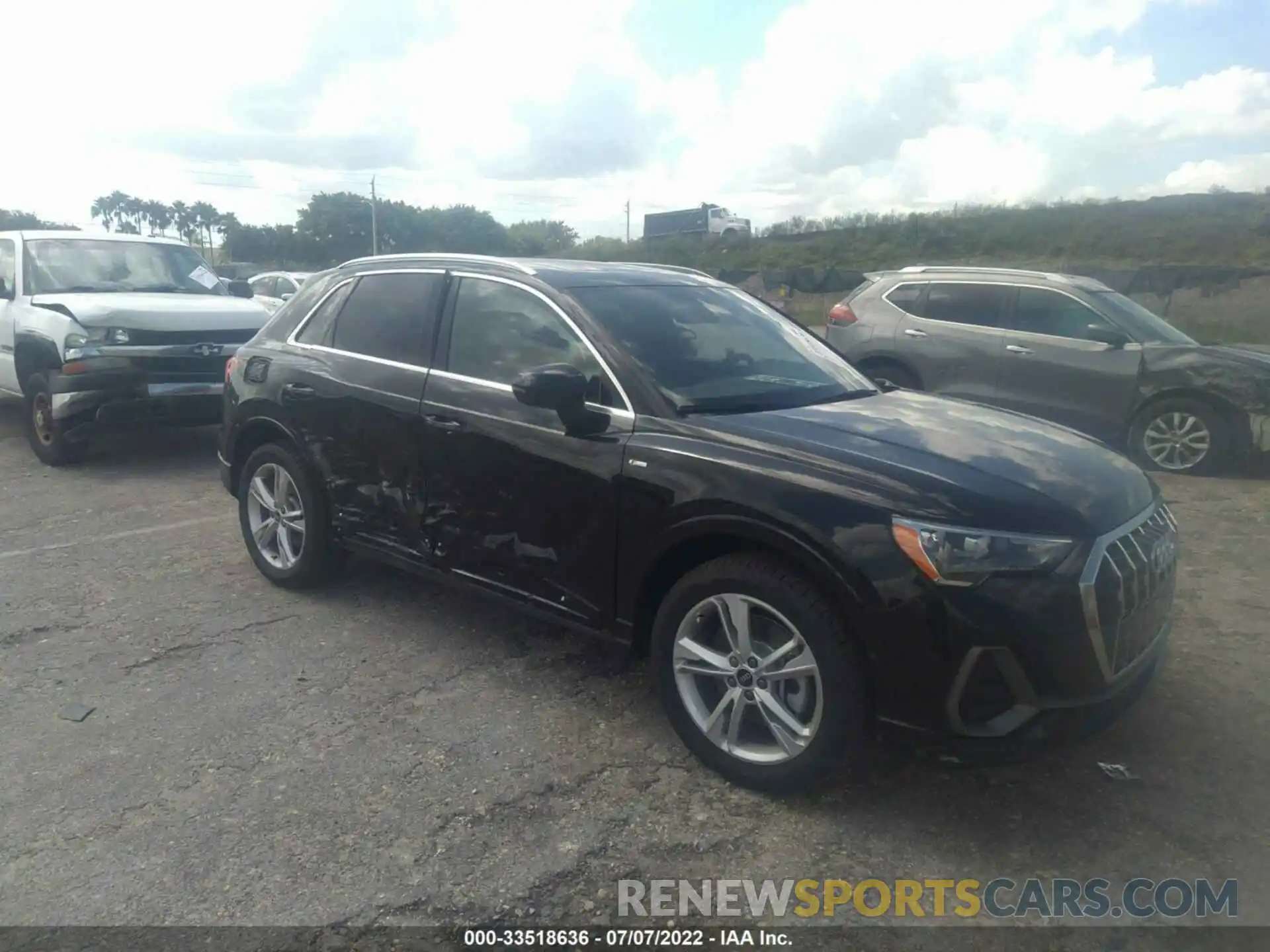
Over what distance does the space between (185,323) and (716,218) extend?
128 ft

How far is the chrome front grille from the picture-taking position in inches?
112

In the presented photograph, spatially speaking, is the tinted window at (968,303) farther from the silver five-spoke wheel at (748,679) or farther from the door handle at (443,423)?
the silver five-spoke wheel at (748,679)

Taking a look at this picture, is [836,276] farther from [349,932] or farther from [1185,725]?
[349,932]

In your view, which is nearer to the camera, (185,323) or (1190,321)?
(185,323)

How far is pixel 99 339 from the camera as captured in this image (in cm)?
787

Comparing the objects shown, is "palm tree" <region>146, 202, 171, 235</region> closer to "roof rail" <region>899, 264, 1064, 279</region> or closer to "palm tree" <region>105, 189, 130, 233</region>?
"palm tree" <region>105, 189, 130, 233</region>

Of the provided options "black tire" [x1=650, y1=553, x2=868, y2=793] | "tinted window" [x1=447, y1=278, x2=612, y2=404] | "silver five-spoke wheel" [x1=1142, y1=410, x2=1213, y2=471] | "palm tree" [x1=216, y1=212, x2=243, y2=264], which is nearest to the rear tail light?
"silver five-spoke wheel" [x1=1142, y1=410, x2=1213, y2=471]

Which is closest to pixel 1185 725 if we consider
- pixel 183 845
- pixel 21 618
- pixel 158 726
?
pixel 183 845

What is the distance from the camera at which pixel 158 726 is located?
12.1 feet

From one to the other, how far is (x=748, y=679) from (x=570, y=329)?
158 centimetres

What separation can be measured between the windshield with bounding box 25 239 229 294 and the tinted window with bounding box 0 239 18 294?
7.5 inches

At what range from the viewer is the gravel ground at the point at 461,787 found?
279 cm

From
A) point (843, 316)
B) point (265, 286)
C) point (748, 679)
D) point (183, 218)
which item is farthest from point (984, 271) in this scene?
point (183, 218)

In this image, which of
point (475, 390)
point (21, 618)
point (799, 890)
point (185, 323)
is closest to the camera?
point (799, 890)
